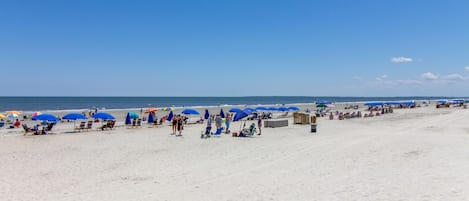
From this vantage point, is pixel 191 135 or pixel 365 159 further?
pixel 191 135

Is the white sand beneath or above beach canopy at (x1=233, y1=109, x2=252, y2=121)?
beneath

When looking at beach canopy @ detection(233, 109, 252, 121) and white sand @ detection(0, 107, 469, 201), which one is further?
beach canopy @ detection(233, 109, 252, 121)

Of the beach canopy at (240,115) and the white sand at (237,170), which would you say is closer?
the white sand at (237,170)

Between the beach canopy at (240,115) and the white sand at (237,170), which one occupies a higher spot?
the beach canopy at (240,115)

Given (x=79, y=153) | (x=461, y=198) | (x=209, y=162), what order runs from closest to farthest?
(x=461, y=198), (x=209, y=162), (x=79, y=153)

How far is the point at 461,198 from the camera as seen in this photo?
6.76 m

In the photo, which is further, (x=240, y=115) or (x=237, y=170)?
(x=240, y=115)

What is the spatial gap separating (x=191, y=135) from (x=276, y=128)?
5722mm

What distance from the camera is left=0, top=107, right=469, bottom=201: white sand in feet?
24.4

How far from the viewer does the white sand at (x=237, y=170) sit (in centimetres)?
743

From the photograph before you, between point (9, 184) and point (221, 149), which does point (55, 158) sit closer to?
point (9, 184)

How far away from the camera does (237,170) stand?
977 cm

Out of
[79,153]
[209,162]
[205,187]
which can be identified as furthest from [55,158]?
[205,187]

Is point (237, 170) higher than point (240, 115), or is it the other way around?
point (240, 115)
